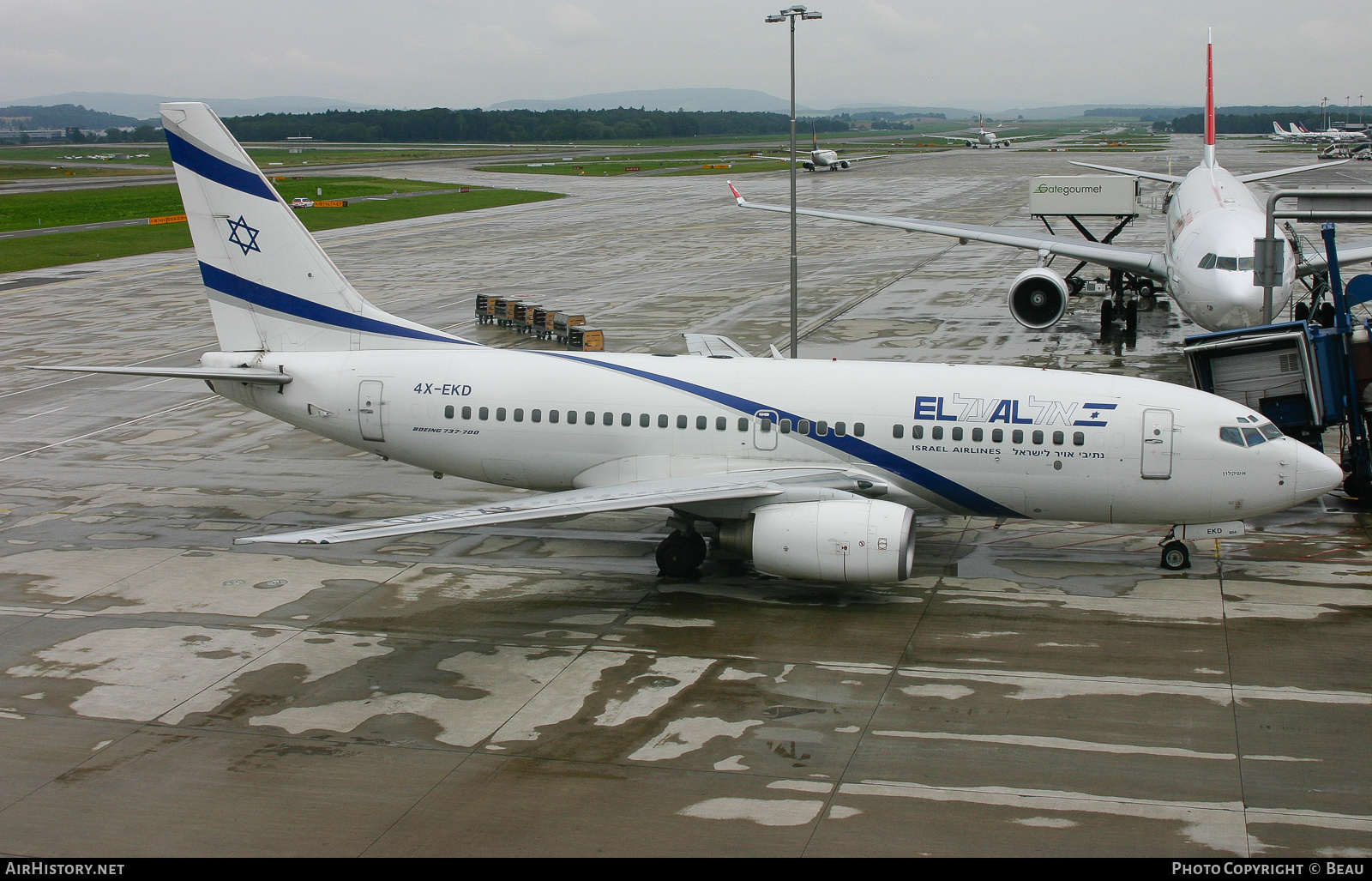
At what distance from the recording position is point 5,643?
1898cm

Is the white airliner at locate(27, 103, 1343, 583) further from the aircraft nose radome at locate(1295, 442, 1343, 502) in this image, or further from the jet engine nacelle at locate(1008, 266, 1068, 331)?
the jet engine nacelle at locate(1008, 266, 1068, 331)

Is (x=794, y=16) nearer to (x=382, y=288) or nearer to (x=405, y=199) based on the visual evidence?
(x=382, y=288)

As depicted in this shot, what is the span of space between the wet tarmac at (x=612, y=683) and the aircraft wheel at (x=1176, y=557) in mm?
304

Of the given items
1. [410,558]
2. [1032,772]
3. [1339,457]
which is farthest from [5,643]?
[1339,457]

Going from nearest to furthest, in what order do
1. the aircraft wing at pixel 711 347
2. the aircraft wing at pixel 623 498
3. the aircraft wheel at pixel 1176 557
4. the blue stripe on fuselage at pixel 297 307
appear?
the aircraft wing at pixel 623 498 → the aircraft wheel at pixel 1176 557 → the blue stripe on fuselage at pixel 297 307 → the aircraft wing at pixel 711 347

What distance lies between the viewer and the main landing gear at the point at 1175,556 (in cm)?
2162

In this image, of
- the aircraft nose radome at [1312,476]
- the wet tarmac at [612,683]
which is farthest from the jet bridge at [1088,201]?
the aircraft nose radome at [1312,476]

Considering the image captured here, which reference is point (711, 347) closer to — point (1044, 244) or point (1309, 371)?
point (1309, 371)

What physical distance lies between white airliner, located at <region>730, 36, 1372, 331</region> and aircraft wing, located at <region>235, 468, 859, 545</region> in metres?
18.4

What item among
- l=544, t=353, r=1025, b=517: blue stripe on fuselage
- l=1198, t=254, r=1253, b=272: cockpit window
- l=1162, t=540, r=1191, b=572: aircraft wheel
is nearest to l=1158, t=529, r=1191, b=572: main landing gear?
l=1162, t=540, r=1191, b=572: aircraft wheel

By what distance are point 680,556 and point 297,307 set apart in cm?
1040

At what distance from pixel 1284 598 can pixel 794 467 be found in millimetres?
9023

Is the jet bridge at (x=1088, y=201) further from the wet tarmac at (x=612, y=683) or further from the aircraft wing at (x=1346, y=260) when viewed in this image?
the wet tarmac at (x=612, y=683)

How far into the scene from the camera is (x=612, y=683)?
56.5 ft
